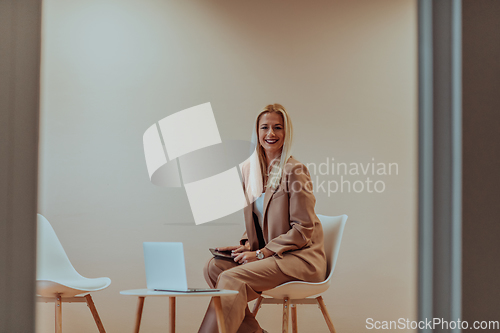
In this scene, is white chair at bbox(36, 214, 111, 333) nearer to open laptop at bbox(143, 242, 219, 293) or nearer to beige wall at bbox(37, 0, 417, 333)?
beige wall at bbox(37, 0, 417, 333)

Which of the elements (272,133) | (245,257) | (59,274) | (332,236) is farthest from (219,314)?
(59,274)

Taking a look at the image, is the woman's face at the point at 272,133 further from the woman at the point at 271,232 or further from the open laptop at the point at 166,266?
the open laptop at the point at 166,266

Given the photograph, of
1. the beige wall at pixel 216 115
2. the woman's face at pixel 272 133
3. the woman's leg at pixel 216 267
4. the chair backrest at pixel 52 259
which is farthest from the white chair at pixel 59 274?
the woman's face at pixel 272 133

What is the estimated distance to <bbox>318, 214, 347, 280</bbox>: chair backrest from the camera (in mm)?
2648

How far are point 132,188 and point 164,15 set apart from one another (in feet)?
3.89

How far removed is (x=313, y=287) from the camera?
2469 millimetres

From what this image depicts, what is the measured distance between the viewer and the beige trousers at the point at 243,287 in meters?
2.16

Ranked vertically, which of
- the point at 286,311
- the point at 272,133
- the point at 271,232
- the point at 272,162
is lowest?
the point at 286,311

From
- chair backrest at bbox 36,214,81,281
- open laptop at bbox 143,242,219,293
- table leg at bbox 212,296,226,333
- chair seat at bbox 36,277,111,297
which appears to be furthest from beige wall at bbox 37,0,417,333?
open laptop at bbox 143,242,219,293

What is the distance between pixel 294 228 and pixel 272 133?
54cm

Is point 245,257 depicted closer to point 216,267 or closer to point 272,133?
point 216,267

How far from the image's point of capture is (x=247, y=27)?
3469 millimetres

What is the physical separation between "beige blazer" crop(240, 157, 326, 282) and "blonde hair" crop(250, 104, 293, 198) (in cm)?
4

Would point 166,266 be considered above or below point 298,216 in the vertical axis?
below
